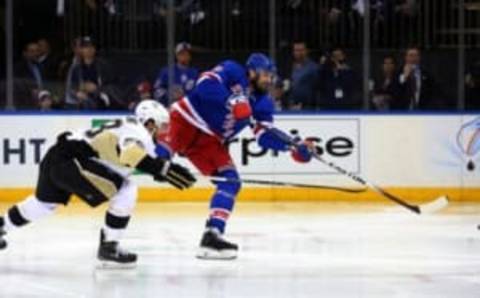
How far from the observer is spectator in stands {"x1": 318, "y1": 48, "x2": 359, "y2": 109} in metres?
11.8

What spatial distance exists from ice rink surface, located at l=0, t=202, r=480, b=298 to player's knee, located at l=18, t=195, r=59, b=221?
28cm

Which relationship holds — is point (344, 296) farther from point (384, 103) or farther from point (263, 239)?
point (384, 103)

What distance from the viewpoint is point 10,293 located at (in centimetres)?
634

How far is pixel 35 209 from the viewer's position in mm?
7238

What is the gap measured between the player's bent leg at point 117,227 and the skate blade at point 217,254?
46 cm

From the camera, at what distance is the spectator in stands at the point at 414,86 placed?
466 inches

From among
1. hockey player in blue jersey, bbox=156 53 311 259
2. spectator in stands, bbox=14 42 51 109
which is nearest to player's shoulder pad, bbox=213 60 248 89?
hockey player in blue jersey, bbox=156 53 311 259

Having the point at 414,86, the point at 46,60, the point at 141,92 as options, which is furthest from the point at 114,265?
the point at 414,86

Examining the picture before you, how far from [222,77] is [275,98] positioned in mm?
4130

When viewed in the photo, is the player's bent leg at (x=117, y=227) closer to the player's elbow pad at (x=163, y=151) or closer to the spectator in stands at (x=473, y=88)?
the player's elbow pad at (x=163, y=151)

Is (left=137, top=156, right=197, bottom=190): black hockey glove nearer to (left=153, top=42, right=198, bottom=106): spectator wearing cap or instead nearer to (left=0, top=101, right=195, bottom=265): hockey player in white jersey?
(left=0, top=101, right=195, bottom=265): hockey player in white jersey

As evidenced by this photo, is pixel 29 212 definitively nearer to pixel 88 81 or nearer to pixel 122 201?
pixel 122 201

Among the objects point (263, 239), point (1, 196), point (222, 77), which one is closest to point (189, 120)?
point (222, 77)

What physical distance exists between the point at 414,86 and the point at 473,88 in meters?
0.52
